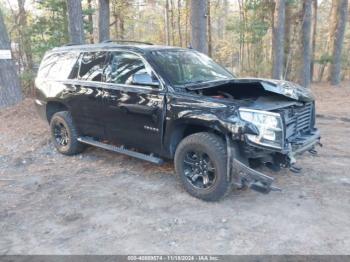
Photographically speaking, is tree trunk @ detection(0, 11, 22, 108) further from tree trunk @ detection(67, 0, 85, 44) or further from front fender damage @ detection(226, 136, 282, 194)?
front fender damage @ detection(226, 136, 282, 194)

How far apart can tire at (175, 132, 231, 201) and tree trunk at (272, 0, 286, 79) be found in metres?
10.3

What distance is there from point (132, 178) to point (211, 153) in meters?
1.67

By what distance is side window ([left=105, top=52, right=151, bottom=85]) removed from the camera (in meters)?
5.22

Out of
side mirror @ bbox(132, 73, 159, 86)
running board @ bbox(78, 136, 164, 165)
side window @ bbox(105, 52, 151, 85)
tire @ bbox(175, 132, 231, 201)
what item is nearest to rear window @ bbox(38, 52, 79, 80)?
side window @ bbox(105, 52, 151, 85)

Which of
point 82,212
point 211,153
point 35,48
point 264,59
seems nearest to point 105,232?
point 82,212

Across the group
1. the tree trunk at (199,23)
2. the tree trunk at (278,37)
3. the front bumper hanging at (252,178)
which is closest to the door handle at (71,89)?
the front bumper hanging at (252,178)

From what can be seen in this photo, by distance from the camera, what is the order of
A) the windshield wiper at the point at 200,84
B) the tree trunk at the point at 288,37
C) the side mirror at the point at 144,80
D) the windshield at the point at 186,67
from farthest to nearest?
the tree trunk at the point at 288,37 → the windshield at the point at 186,67 → the side mirror at the point at 144,80 → the windshield wiper at the point at 200,84

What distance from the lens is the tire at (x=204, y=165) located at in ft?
14.1

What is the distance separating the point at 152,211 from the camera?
172 inches

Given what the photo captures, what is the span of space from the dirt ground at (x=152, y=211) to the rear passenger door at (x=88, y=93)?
2.32ft

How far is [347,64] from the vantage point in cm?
1864

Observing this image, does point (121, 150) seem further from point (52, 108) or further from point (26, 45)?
point (26, 45)

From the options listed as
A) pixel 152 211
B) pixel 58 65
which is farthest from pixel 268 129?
pixel 58 65

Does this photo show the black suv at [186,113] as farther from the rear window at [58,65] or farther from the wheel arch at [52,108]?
the wheel arch at [52,108]
